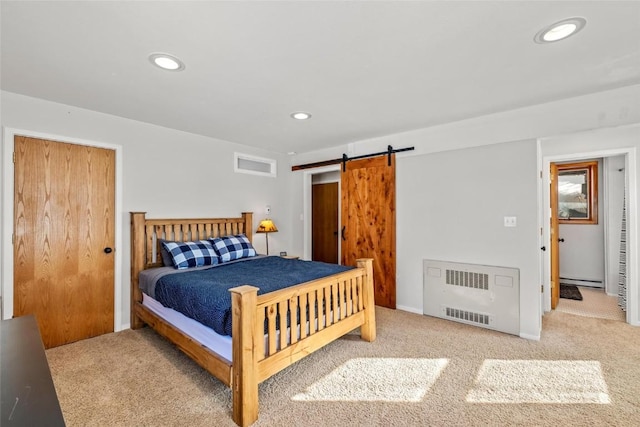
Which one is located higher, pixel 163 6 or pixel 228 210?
pixel 163 6

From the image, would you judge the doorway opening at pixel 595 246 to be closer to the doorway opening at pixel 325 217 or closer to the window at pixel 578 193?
the window at pixel 578 193

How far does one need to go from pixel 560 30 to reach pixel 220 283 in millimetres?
2897

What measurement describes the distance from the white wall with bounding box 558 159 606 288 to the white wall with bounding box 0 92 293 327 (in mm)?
5102

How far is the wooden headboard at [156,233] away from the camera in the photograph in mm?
3190

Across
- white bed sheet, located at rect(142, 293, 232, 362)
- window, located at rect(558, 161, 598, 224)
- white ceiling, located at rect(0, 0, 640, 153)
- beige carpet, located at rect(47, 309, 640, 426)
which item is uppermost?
white ceiling, located at rect(0, 0, 640, 153)

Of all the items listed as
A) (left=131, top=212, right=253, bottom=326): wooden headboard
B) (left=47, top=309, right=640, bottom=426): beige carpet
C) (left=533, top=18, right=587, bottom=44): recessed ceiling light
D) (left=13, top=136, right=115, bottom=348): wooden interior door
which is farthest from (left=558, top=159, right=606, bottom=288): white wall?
(left=13, top=136, right=115, bottom=348): wooden interior door

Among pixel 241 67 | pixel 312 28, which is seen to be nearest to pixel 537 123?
pixel 312 28

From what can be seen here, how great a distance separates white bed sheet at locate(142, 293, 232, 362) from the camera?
2012 mm

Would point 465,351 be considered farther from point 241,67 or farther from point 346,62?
point 241,67

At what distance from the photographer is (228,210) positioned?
166 inches

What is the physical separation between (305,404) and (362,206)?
2.76 metres

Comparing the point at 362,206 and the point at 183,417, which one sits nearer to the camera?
the point at 183,417

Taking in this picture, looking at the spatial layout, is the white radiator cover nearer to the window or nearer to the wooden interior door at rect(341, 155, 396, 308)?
the wooden interior door at rect(341, 155, 396, 308)

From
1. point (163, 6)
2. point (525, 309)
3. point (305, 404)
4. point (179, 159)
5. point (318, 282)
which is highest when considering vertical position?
point (163, 6)
